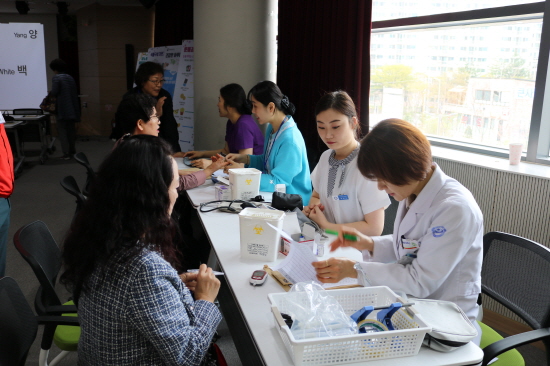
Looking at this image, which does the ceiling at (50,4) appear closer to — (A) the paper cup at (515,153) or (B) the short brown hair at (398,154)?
(A) the paper cup at (515,153)

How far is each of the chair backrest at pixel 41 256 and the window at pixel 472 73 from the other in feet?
9.12

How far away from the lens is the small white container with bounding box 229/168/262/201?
8.31 feet

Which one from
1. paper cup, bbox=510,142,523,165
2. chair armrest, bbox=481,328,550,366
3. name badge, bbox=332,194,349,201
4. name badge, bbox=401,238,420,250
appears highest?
paper cup, bbox=510,142,523,165

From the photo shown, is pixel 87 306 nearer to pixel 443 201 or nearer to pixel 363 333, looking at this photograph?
pixel 363 333

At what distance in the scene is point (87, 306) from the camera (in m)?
1.20

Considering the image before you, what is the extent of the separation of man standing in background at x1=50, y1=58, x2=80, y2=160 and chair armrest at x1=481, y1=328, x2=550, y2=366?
25.3 ft

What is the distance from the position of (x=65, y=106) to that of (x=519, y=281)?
771 centimetres

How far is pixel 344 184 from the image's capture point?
2.27 metres

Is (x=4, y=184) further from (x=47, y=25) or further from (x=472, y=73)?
(x=47, y=25)

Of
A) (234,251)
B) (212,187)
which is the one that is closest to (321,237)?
(234,251)

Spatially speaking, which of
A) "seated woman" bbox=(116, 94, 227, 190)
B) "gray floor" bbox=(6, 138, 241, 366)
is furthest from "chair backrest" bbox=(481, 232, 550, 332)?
"seated woman" bbox=(116, 94, 227, 190)

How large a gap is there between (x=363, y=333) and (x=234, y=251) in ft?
2.82

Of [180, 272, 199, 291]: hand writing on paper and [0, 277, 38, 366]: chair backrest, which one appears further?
[180, 272, 199, 291]: hand writing on paper

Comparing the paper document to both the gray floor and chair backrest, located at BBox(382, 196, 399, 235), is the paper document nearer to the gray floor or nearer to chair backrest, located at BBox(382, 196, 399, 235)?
chair backrest, located at BBox(382, 196, 399, 235)
